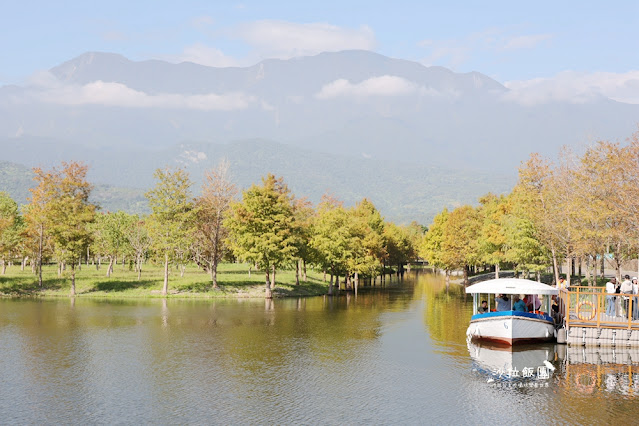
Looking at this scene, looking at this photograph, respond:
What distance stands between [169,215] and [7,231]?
39174 mm

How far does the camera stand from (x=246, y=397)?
28359 mm

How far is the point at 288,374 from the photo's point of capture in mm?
33188

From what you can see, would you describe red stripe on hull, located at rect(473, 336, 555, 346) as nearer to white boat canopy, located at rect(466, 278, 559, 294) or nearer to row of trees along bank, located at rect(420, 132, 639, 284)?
white boat canopy, located at rect(466, 278, 559, 294)

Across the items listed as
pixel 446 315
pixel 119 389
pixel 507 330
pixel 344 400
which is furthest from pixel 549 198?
pixel 119 389

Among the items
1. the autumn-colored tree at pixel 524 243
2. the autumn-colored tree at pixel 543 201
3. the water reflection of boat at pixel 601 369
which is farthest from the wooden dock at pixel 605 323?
the autumn-colored tree at pixel 524 243

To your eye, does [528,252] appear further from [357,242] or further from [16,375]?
[16,375]

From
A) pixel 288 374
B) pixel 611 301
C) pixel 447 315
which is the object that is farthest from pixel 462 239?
pixel 288 374

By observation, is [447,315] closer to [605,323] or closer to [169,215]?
[605,323]

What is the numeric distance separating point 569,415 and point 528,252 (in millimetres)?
55920

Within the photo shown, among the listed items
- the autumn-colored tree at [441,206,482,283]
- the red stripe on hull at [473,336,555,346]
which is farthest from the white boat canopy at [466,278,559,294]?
the autumn-colored tree at [441,206,482,283]

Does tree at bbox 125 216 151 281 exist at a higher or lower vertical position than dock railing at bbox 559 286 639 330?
higher

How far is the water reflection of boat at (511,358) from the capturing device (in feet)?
112

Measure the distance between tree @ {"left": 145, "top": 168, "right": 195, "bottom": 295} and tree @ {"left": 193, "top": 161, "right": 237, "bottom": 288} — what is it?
328 centimetres

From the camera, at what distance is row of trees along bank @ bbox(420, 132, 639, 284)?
180 feet
